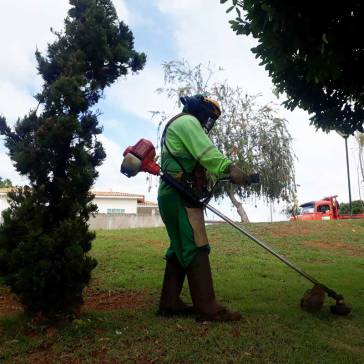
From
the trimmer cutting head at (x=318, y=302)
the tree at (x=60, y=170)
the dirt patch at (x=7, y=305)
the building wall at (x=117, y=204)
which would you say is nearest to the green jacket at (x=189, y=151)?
the tree at (x=60, y=170)

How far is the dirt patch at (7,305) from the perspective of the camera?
4.71 meters

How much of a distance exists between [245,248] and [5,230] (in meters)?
7.56

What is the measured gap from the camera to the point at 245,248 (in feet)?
34.7

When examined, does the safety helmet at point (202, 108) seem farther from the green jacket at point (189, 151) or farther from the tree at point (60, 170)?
the tree at point (60, 170)

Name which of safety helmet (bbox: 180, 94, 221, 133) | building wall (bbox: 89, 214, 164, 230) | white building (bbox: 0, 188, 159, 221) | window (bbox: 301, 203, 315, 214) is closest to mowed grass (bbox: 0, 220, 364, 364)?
safety helmet (bbox: 180, 94, 221, 133)

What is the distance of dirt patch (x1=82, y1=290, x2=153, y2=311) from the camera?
15.6 ft

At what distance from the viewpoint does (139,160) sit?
4105 mm

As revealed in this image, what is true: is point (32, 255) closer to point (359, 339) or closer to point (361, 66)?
point (359, 339)

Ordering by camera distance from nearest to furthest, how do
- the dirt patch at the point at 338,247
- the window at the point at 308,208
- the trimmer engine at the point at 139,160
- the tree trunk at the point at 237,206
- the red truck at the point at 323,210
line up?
the trimmer engine at the point at 139,160, the dirt patch at the point at 338,247, the tree trunk at the point at 237,206, the red truck at the point at 323,210, the window at the point at 308,208

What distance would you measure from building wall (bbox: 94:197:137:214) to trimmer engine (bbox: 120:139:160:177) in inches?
1347

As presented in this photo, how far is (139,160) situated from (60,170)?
774 millimetres

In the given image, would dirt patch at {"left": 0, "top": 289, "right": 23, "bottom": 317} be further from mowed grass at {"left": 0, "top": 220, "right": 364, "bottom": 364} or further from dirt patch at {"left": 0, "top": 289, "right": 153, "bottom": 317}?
mowed grass at {"left": 0, "top": 220, "right": 364, "bottom": 364}

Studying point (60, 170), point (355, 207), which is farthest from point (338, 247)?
point (355, 207)

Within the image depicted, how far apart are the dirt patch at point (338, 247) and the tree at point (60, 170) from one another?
8188 mm
